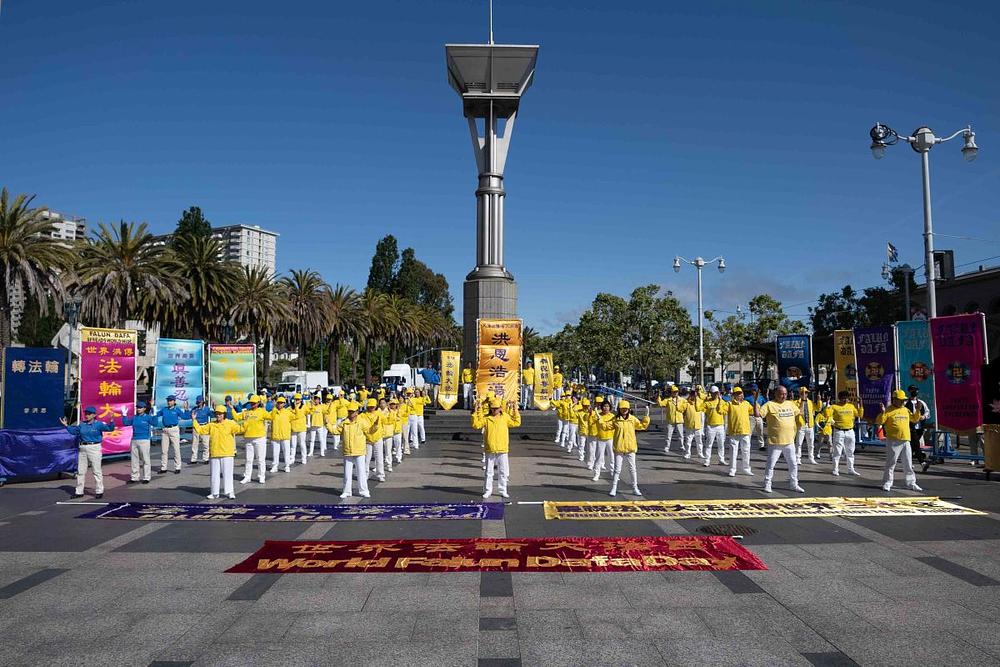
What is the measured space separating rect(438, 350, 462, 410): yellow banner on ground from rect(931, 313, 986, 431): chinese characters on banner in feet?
59.1

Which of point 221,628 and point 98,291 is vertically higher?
point 98,291

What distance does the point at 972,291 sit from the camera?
43.4 meters

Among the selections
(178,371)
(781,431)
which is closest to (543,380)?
(178,371)

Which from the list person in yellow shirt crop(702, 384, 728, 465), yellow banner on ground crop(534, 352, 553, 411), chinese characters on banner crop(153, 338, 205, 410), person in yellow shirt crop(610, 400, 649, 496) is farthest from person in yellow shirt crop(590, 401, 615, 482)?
chinese characters on banner crop(153, 338, 205, 410)

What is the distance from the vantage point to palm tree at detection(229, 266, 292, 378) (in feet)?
135

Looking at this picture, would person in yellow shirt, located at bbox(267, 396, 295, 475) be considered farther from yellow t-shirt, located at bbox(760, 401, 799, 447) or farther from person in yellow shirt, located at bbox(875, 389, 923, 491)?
person in yellow shirt, located at bbox(875, 389, 923, 491)

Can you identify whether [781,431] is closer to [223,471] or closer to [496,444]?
[496,444]

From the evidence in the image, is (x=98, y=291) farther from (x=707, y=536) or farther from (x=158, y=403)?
(x=707, y=536)

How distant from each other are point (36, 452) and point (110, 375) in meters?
4.57

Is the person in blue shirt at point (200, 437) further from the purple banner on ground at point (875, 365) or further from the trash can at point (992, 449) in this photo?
the purple banner on ground at point (875, 365)

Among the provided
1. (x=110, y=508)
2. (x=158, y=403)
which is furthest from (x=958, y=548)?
(x=158, y=403)

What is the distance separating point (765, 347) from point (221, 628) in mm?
32316

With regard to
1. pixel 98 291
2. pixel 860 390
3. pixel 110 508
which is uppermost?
pixel 98 291

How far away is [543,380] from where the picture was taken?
2953cm
